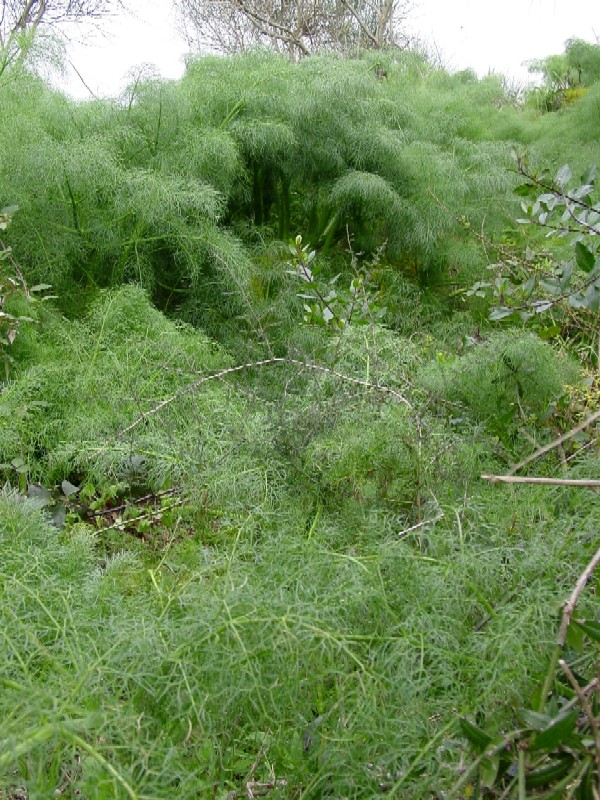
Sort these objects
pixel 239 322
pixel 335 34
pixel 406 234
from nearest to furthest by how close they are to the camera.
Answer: pixel 239 322, pixel 406 234, pixel 335 34

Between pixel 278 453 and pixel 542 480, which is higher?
pixel 542 480

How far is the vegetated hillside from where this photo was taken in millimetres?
1013

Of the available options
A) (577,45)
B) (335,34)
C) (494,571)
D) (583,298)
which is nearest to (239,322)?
(583,298)

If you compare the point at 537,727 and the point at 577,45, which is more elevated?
the point at 577,45

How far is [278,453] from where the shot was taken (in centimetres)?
190

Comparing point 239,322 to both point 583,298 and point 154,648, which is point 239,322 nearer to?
point 583,298

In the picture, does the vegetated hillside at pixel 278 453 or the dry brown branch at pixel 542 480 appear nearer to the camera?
the dry brown branch at pixel 542 480

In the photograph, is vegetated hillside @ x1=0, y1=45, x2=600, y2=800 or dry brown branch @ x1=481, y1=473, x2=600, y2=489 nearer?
dry brown branch @ x1=481, y1=473, x2=600, y2=489

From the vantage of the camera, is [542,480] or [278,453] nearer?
[542,480]

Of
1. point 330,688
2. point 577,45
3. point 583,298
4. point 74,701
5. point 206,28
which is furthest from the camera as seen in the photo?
point 206,28

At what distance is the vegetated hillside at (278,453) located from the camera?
1013mm

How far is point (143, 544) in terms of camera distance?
6.36 ft

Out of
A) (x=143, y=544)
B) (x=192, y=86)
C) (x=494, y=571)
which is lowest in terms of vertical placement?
(x=143, y=544)

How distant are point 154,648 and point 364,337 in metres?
1.47
